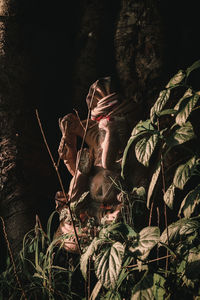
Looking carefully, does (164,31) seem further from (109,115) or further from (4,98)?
(4,98)

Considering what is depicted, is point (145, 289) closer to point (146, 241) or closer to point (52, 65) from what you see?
point (146, 241)

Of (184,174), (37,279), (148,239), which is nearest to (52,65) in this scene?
(37,279)

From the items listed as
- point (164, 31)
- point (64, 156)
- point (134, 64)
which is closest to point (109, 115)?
point (64, 156)

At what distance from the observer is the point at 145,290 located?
98 centimetres

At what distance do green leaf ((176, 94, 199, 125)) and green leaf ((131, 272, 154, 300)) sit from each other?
0.53m

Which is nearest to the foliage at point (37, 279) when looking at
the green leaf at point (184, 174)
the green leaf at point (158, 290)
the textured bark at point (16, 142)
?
the textured bark at point (16, 142)

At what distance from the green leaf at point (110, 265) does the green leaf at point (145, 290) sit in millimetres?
133

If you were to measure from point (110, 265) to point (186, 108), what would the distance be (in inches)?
22.5

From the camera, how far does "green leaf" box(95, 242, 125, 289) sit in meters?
0.88

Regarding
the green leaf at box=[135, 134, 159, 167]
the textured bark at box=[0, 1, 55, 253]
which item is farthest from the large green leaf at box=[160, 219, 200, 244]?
the textured bark at box=[0, 1, 55, 253]

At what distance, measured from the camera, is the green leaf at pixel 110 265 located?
0.88 m

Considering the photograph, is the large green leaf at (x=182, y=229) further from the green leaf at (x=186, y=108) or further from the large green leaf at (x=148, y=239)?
the green leaf at (x=186, y=108)

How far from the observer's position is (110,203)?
1.67 metres

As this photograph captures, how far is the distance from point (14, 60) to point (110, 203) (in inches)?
49.2
